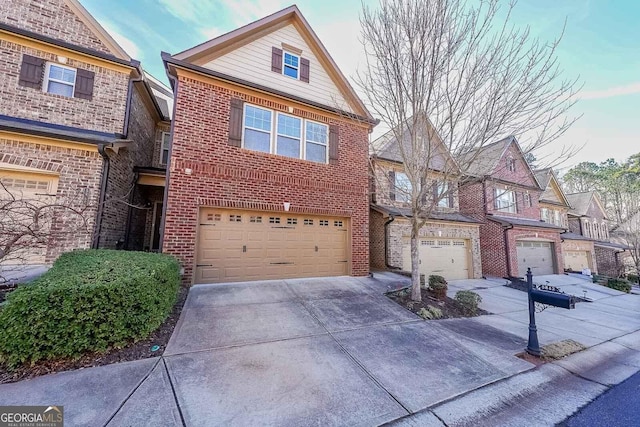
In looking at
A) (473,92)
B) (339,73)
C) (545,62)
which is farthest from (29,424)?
(339,73)

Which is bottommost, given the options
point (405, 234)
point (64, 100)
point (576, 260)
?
point (576, 260)

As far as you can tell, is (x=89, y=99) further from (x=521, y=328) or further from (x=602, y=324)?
(x=602, y=324)

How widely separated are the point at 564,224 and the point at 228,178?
26.7m

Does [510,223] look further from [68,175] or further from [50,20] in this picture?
[50,20]

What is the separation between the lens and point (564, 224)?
20578mm

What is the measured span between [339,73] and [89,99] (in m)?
8.57

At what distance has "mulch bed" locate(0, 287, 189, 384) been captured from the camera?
9.17ft

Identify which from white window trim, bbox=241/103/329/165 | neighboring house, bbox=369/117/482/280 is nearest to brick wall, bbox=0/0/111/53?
white window trim, bbox=241/103/329/165

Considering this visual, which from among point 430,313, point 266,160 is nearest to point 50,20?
point 266,160

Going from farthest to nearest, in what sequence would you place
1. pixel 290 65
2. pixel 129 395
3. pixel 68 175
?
pixel 290 65, pixel 68 175, pixel 129 395

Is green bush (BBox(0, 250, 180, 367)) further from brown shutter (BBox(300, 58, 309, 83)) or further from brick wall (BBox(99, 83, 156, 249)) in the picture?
brown shutter (BBox(300, 58, 309, 83))

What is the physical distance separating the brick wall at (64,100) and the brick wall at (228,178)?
3.21 metres

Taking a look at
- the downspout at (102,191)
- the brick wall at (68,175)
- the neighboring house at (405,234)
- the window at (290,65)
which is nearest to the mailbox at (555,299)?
the neighboring house at (405,234)

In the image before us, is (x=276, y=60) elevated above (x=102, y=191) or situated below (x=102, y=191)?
above
